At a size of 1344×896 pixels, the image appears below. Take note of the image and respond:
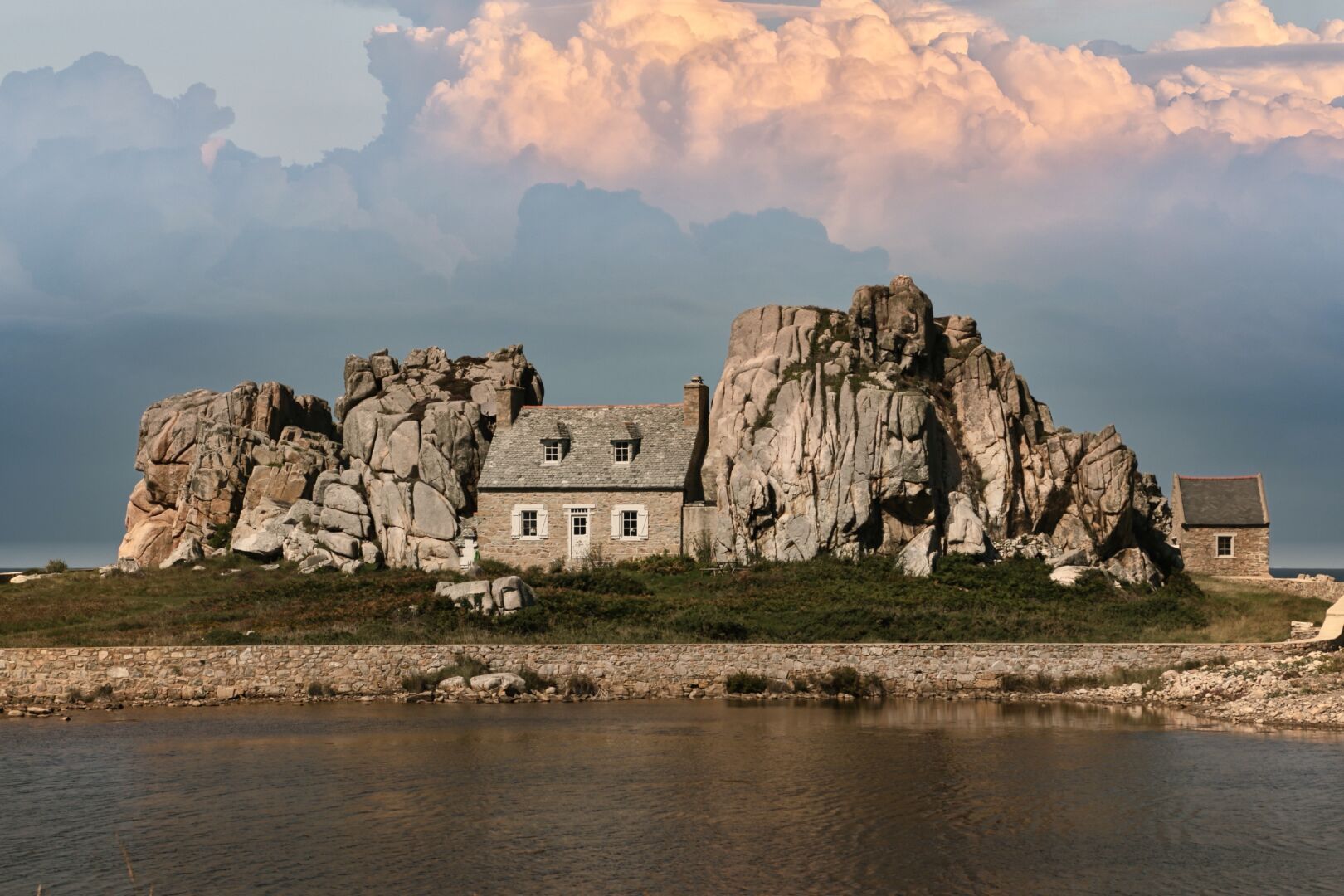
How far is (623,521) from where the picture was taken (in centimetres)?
5725

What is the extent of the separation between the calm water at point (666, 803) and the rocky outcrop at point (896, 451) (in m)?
16.7

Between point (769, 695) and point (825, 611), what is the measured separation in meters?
5.80

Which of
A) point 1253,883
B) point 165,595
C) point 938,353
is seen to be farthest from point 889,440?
point 1253,883

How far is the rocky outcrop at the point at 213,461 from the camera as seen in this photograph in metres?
61.1

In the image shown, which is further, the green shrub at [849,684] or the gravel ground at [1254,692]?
the green shrub at [849,684]

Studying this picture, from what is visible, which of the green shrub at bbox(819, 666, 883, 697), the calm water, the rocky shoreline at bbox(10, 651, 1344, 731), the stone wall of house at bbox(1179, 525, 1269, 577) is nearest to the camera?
the calm water

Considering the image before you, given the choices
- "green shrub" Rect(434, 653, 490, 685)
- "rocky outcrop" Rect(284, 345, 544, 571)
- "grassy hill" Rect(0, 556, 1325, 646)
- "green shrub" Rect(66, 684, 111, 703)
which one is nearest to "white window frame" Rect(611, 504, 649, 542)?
"grassy hill" Rect(0, 556, 1325, 646)

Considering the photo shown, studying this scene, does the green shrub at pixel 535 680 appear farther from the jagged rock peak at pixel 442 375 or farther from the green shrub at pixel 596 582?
the jagged rock peak at pixel 442 375

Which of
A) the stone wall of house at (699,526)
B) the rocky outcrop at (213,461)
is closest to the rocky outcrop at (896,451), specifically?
the stone wall of house at (699,526)

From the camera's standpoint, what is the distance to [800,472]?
55.0 m

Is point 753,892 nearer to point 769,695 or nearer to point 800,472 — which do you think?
point 769,695

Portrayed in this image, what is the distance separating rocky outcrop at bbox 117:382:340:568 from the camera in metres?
61.1

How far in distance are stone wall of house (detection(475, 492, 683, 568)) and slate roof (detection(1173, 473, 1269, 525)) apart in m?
28.2

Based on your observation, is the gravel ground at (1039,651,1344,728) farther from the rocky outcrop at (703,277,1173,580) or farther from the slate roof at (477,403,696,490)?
the slate roof at (477,403,696,490)
